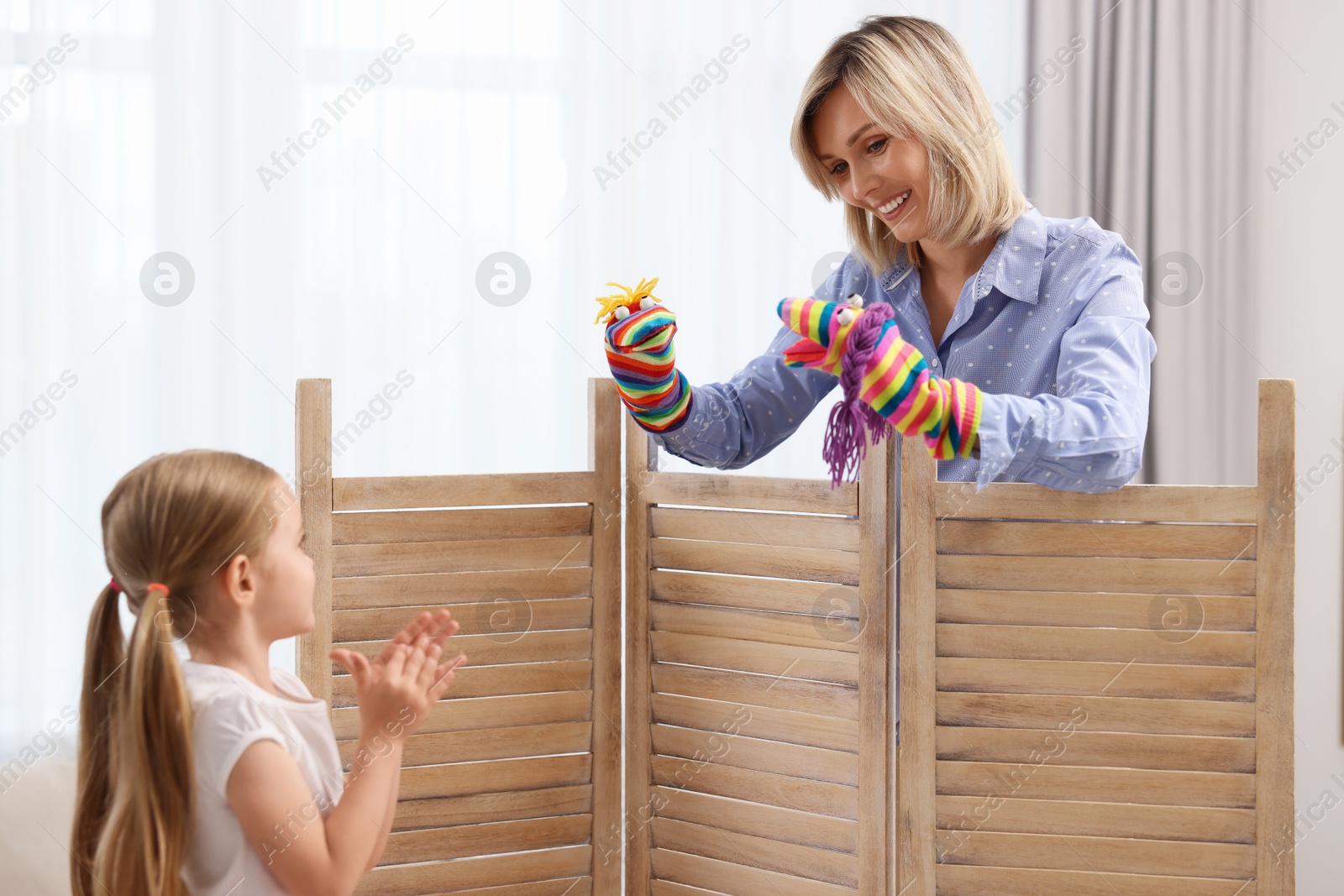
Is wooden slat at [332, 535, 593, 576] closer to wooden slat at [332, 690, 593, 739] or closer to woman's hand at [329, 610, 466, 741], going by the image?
wooden slat at [332, 690, 593, 739]

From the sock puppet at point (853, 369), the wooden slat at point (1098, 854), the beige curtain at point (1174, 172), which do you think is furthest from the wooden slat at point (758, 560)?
the beige curtain at point (1174, 172)

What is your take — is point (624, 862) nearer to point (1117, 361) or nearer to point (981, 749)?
point (981, 749)

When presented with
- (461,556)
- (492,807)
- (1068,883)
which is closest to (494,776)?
(492,807)

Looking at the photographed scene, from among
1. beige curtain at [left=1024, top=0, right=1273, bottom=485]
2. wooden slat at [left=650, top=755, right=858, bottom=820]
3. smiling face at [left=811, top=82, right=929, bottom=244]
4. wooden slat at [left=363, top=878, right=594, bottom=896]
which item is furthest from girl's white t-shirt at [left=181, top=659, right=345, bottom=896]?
beige curtain at [left=1024, top=0, right=1273, bottom=485]

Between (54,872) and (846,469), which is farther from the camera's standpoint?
(54,872)

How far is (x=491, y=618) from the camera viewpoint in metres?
1.38

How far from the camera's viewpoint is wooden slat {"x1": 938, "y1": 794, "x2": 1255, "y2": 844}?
Answer: 46.9 inches

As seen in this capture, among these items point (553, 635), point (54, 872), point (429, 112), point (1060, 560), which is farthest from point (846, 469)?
point (54, 872)

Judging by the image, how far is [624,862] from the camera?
1490 mm

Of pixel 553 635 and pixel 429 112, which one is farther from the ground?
pixel 429 112

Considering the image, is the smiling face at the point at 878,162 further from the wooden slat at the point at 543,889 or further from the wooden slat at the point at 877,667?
the wooden slat at the point at 543,889

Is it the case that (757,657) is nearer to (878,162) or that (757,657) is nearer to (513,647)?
(513,647)

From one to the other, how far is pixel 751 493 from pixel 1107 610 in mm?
451

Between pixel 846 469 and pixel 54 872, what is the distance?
1420 millimetres
